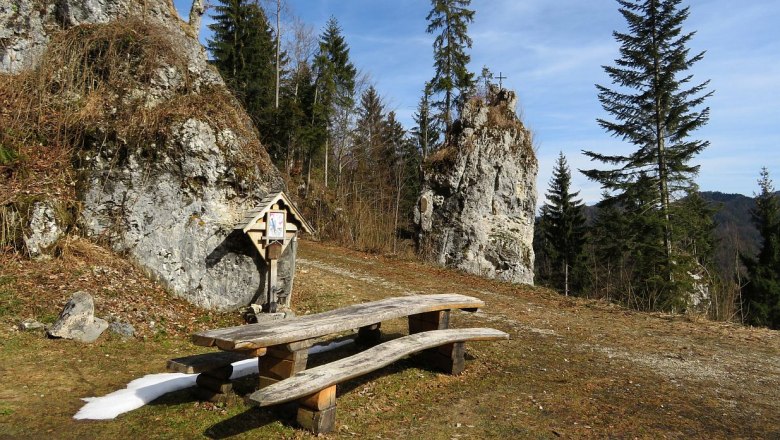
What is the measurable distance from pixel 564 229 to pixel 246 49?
949 inches

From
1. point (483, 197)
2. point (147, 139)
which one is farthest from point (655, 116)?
point (147, 139)

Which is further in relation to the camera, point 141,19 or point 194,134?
point 141,19

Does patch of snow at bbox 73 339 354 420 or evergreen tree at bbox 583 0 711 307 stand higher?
evergreen tree at bbox 583 0 711 307

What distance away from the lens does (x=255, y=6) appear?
2530 cm

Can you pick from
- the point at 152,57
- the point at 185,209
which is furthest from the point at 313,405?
the point at 152,57

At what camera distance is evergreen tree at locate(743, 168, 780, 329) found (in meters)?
24.5

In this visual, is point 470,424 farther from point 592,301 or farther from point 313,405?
point 592,301

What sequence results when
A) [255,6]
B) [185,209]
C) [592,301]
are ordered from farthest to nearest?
1. [255,6]
2. [592,301]
3. [185,209]

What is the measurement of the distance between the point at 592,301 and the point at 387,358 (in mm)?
8618

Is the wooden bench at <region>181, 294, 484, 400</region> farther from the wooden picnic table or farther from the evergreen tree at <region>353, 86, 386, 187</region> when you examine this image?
the evergreen tree at <region>353, 86, 386, 187</region>

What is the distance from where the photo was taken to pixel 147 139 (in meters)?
7.59

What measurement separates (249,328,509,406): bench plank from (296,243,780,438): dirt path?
56 centimetres

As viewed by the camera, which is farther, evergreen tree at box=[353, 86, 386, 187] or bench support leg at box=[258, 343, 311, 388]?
evergreen tree at box=[353, 86, 386, 187]

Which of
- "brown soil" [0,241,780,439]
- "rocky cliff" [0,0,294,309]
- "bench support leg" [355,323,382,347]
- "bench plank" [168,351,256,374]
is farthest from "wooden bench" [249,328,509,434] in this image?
"rocky cliff" [0,0,294,309]
